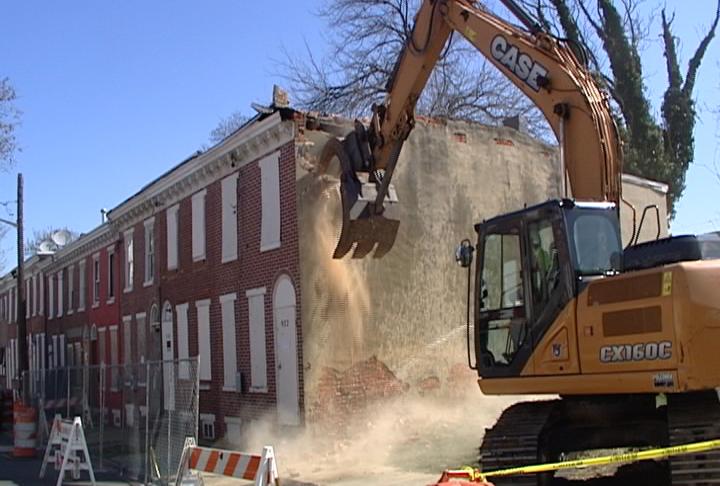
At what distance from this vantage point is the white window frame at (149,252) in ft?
88.1

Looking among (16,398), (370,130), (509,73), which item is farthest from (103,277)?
(509,73)

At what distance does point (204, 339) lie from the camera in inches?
880

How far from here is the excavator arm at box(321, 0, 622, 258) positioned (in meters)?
10.2

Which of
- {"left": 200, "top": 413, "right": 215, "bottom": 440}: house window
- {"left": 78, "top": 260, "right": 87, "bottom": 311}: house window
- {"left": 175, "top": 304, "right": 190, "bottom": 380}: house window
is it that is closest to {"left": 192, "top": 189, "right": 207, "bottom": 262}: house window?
{"left": 175, "top": 304, "right": 190, "bottom": 380}: house window

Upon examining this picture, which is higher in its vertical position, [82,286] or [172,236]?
[172,236]

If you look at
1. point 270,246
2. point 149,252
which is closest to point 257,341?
point 270,246

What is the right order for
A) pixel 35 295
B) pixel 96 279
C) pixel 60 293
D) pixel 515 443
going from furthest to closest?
pixel 35 295 < pixel 60 293 < pixel 96 279 < pixel 515 443

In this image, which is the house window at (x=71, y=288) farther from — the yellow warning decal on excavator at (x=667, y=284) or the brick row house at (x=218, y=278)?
the yellow warning decal on excavator at (x=667, y=284)

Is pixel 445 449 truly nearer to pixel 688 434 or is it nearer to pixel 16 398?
pixel 688 434

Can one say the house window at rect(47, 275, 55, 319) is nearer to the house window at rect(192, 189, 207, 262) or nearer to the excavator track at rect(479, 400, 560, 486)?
the house window at rect(192, 189, 207, 262)

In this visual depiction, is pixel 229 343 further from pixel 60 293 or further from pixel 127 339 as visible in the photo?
pixel 60 293

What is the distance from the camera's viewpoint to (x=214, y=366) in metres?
21.7

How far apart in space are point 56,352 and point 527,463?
34.9 m

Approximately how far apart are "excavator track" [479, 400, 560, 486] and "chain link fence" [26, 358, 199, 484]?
18.1 ft
